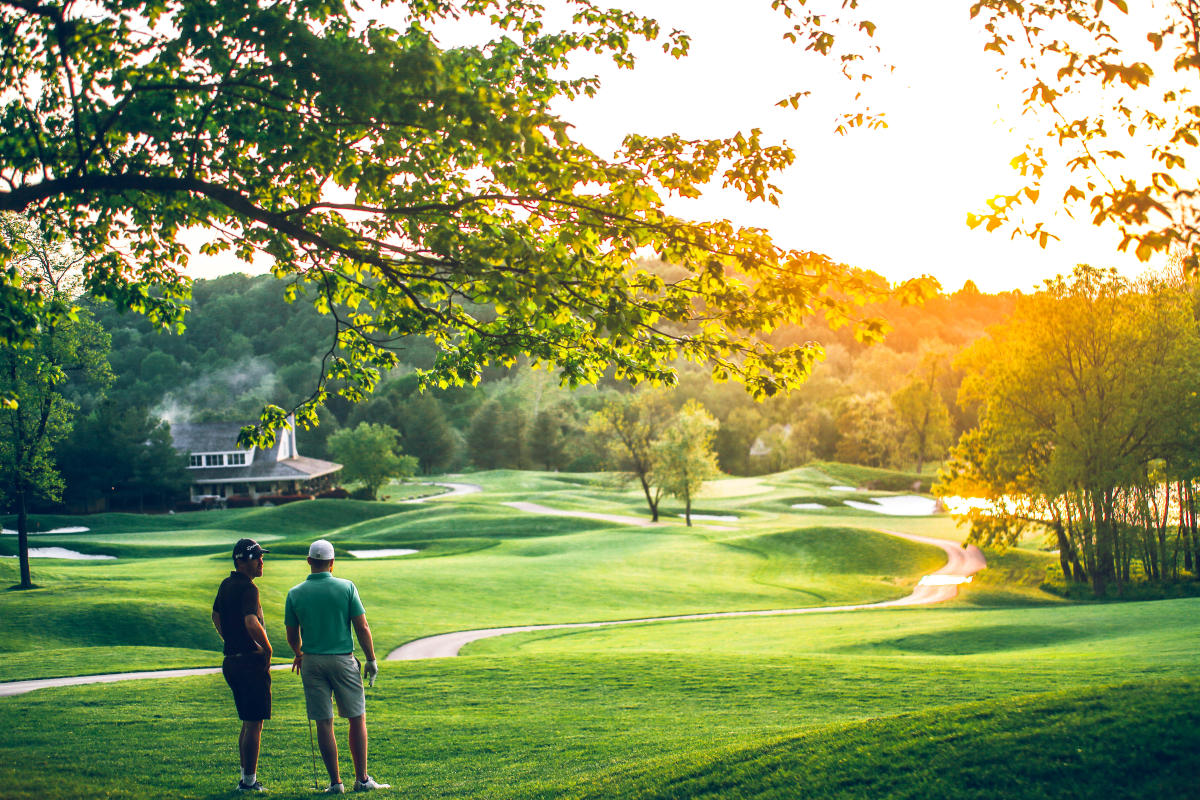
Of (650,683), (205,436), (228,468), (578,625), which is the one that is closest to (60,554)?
(578,625)

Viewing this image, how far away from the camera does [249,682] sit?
8.02m

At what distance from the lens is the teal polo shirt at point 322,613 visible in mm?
7770

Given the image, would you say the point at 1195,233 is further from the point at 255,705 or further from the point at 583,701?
the point at 583,701

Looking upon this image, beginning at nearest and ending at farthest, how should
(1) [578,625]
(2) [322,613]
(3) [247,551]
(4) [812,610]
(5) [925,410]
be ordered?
1. (2) [322,613]
2. (3) [247,551]
3. (1) [578,625]
4. (4) [812,610]
5. (5) [925,410]

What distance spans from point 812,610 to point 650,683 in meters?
15.8

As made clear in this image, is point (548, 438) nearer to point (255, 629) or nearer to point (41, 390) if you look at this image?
point (41, 390)

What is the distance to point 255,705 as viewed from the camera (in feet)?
26.5

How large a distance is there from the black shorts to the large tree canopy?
3522 mm

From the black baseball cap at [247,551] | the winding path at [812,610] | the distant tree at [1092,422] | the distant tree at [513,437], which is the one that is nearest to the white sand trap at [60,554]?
the winding path at [812,610]

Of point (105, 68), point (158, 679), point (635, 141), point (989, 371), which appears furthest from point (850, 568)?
point (105, 68)

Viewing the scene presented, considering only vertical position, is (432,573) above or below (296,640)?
below

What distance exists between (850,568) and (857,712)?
27666 mm

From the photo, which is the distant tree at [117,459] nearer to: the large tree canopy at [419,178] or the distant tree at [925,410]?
the large tree canopy at [419,178]

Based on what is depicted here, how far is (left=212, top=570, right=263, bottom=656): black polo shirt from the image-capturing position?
8.03m
